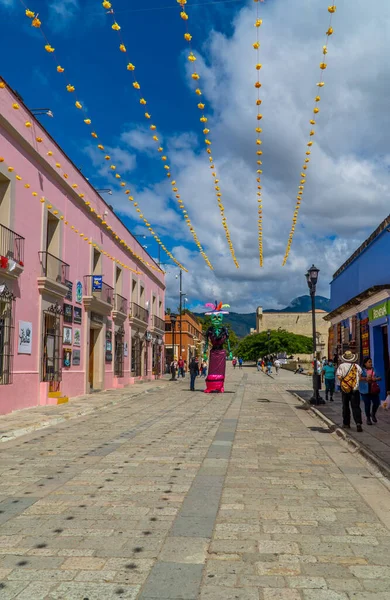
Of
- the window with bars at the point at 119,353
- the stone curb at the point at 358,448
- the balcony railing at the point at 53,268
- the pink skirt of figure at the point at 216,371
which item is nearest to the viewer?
the stone curb at the point at 358,448

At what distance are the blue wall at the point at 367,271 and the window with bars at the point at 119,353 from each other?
11.0m

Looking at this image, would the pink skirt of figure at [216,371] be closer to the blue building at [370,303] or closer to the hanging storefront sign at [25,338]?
the blue building at [370,303]

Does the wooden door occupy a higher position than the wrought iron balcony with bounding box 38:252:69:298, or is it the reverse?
the wrought iron balcony with bounding box 38:252:69:298

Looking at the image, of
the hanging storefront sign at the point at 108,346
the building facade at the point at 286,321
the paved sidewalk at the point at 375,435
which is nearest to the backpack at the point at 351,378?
the paved sidewalk at the point at 375,435

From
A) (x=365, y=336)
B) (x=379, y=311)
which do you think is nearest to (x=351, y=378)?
(x=379, y=311)

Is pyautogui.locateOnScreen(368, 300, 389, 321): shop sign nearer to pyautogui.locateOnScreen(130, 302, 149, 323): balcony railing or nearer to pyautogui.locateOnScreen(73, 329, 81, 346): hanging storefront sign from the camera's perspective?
pyautogui.locateOnScreen(73, 329, 81, 346): hanging storefront sign

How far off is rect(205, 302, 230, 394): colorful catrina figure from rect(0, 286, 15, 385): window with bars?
10394 mm

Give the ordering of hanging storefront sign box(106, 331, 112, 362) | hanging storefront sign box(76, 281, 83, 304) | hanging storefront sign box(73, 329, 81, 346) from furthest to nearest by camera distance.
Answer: hanging storefront sign box(106, 331, 112, 362) < hanging storefront sign box(76, 281, 83, 304) < hanging storefront sign box(73, 329, 81, 346)

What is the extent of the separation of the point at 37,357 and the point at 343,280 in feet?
47.1

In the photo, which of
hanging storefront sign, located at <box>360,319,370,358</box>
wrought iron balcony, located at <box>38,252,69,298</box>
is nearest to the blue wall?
hanging storefront sign, located at <box>360,319,370,358</box>

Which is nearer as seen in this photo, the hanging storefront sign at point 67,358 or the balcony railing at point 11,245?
the balcony railing at point 11,245

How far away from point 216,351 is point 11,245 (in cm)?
1119

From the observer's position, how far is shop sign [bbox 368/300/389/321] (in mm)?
15573

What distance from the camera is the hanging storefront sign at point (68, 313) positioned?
18.9 meters
